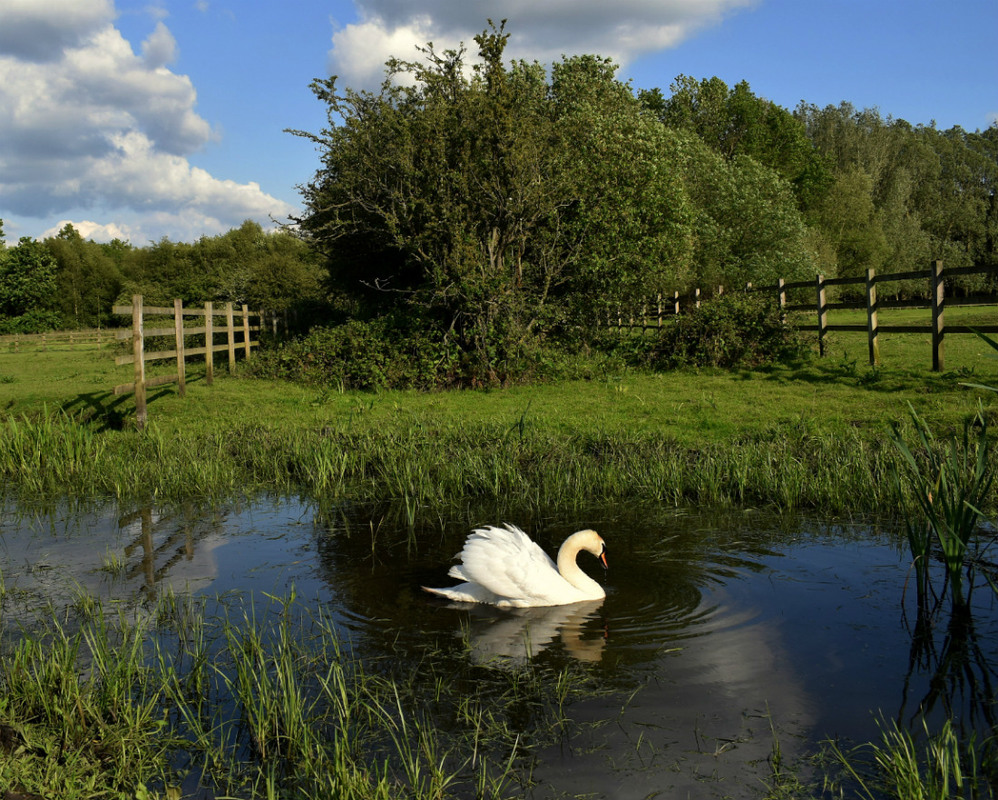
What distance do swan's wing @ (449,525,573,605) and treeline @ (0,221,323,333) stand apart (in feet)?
158

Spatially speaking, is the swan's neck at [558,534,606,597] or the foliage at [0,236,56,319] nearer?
the swan's neck at [558,534,606,597]

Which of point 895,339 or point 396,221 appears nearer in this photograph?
point 396,221

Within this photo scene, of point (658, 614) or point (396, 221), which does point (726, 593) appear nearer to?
point (658, 614)

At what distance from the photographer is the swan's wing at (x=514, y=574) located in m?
6.20

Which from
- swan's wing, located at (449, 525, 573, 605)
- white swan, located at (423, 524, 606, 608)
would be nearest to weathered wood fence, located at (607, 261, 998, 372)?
white swan, located at (423, 524, 606, 608)

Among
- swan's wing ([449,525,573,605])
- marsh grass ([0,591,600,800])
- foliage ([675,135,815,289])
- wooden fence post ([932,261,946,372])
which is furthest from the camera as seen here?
foliage ([675,135,815,289])

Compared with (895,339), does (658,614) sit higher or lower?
lower

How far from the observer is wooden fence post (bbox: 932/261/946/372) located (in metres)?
16.4

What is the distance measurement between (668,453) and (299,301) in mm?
26303

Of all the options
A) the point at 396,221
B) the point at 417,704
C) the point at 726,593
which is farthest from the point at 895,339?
the point at 417,704

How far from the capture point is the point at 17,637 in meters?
5.58

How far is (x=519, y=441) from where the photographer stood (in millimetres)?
11445

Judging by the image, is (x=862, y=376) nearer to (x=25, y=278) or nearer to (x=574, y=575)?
(x=574, y=575)

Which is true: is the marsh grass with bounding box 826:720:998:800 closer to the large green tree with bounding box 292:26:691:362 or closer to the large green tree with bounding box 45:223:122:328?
the large green tree with bounding box 292:26:691:362
